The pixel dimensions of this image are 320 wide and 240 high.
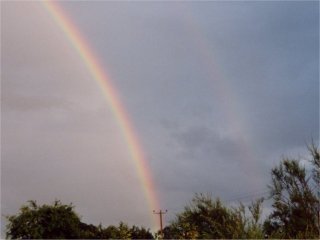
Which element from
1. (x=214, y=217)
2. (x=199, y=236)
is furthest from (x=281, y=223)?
(x=214, y=217)

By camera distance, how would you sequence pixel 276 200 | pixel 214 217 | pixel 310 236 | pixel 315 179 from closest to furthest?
pixel 310 236, pixel 214 217, pixel 315 179, pixel 276 200

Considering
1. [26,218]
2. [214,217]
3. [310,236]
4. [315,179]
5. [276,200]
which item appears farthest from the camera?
[276,200]

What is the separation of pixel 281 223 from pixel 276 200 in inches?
43.9

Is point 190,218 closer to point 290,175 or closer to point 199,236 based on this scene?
point 199,236

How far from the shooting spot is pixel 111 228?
25.0 metres

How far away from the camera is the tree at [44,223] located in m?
21.7

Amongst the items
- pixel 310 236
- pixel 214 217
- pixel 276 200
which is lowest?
pixel 310 236

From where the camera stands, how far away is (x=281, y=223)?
25.0 meters

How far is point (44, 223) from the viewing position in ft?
72.6

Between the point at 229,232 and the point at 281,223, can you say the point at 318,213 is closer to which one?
the point at 281,223

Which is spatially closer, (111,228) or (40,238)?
(40,238)

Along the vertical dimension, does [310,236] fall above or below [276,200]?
below

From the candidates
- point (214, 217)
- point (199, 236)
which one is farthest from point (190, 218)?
point (214, 217)

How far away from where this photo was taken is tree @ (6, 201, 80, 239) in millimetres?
21742
